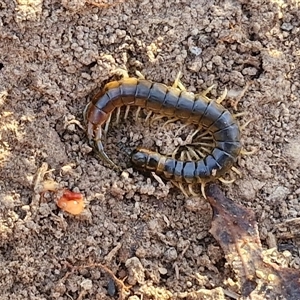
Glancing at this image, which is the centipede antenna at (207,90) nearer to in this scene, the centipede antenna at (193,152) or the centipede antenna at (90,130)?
the centipede antenna at (193,152)

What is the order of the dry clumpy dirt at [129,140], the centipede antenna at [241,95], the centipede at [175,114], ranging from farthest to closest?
the centipede antenna at [241,95] → the centipede at [175,114] → the dry clumpy dirt at [129,140]

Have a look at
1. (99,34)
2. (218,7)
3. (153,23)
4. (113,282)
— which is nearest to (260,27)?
(218,7)

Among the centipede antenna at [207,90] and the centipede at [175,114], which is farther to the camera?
the centipede antenna at [207,90]

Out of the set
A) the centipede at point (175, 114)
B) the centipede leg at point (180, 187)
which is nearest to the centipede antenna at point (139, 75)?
the centipede at point (175, 114)

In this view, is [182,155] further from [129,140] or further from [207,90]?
[207,90]

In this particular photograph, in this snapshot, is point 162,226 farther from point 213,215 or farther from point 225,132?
point 225,132
